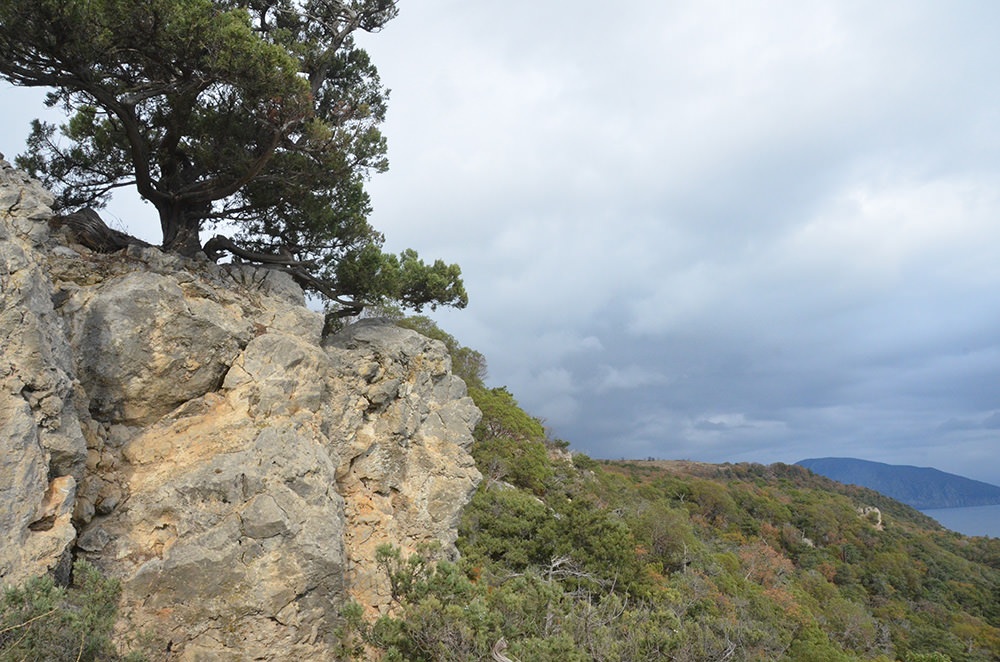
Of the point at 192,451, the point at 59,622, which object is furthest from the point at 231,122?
the point at 59,622

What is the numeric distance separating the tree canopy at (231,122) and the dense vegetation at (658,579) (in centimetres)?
794

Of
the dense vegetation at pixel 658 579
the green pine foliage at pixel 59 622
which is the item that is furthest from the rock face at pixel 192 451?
the dense vegetation at pixel 658 579

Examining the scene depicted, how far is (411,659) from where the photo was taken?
7188mm

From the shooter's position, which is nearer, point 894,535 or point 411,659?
point 411,659

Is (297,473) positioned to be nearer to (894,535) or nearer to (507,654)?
(507,654)

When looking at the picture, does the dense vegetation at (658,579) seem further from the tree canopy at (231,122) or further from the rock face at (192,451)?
the tree canopy at (231,122)

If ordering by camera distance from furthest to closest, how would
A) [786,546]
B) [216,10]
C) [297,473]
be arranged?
[786,546]
[216,10]
[297,473]

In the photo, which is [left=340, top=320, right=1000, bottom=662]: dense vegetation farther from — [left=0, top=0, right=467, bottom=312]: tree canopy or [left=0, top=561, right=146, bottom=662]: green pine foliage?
[left=0, top=0, right=467, bottom=312]: tree canopy

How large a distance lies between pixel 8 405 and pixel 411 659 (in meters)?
6.06

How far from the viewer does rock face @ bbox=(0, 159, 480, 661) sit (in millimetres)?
7141

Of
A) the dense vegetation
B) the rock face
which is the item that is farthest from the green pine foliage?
A: the dense vegetation

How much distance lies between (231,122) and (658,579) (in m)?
24.4

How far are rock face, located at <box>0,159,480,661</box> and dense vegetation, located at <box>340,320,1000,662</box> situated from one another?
1.18 metres

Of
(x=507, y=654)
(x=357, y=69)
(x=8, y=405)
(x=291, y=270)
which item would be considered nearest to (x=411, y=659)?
(x=507, y=654)
